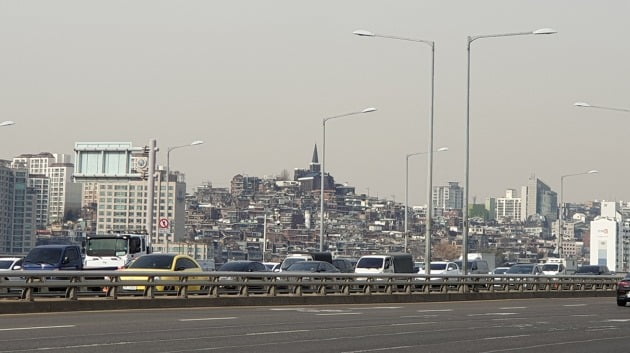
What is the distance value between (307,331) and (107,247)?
25.7 m

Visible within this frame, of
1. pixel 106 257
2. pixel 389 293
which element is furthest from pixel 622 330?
pixel 106 257

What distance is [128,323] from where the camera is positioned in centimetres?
2805

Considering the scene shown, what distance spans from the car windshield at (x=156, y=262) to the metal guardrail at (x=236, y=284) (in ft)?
2.74

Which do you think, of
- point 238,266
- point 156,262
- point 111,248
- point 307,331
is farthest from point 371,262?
point 307,331

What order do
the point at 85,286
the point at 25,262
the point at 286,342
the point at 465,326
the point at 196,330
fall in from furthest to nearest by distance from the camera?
the point at 25,262
the point at 85,286
the point at 465,326
the point at 196,330
the point at 286,342

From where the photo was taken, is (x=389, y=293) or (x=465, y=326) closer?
(x=465, y=326)

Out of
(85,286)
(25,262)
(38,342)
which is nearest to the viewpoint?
(38,342)

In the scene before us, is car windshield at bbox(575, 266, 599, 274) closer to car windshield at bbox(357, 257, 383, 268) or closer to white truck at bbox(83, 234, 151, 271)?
car windshield at bbox(357, 257, 383, 268)

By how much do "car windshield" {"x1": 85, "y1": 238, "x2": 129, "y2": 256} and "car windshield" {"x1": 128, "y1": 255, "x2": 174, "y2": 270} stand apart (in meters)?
10.7

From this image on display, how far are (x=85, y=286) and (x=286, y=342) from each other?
1068 cm

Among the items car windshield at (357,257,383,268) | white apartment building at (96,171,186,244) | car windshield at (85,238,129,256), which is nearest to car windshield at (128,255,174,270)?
car windshield at (85,238,129,256)

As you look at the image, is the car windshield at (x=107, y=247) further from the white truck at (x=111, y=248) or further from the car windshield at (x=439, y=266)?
the car windshield at (x=439, y=266)

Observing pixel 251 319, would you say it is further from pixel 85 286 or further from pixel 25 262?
pixel 25 262

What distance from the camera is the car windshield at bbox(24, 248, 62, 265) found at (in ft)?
149
